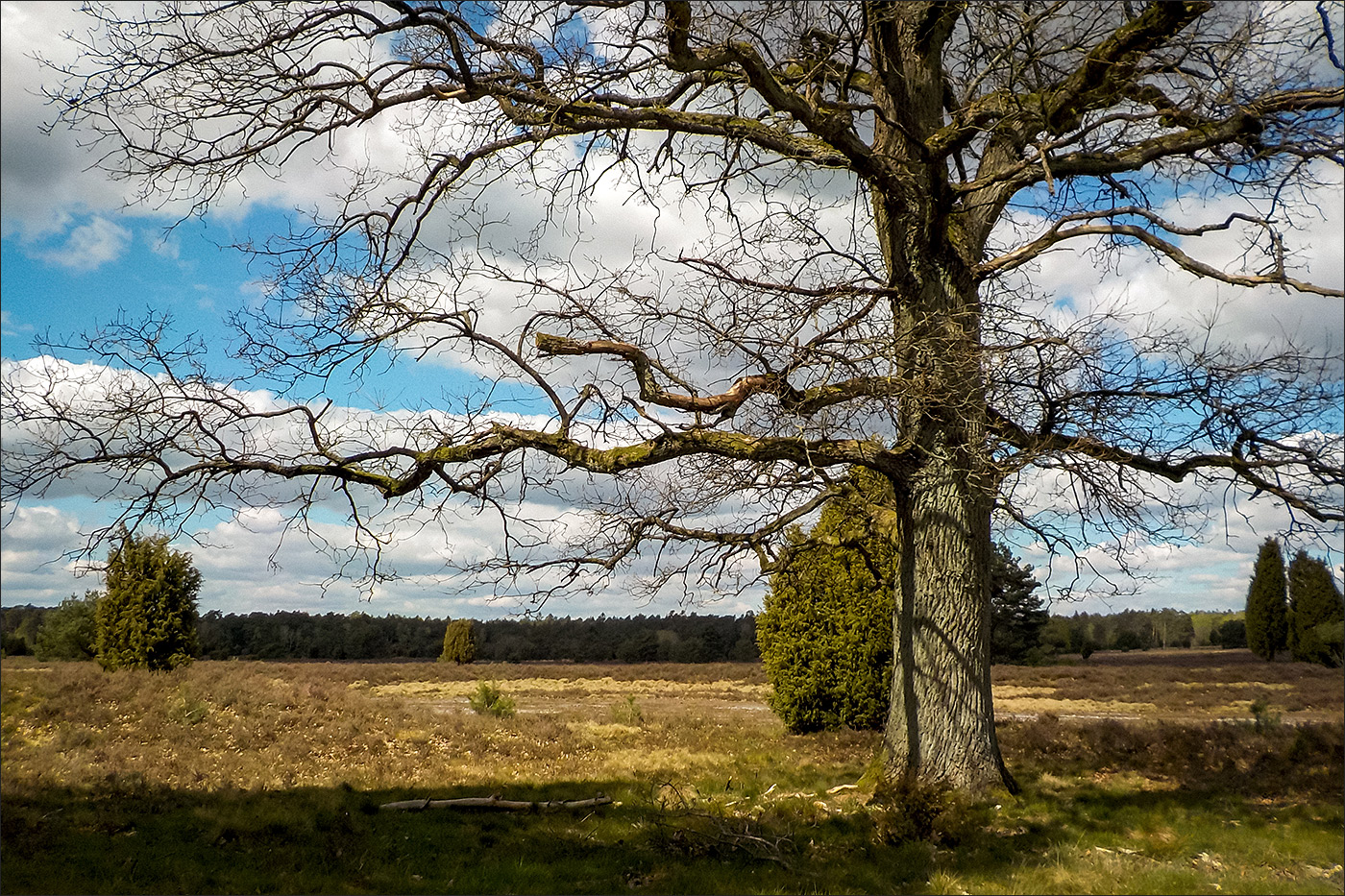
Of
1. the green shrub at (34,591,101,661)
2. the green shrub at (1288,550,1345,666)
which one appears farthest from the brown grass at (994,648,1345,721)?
the green shrub at (34,591,101,661)

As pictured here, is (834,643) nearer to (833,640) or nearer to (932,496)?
(833,640)

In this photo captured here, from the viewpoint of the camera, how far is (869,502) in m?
10.4

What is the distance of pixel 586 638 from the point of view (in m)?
60.8

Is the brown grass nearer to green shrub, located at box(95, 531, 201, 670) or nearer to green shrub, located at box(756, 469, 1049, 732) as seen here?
green shrub, located at box(756, 469, 1049, 732)

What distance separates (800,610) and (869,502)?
464cm

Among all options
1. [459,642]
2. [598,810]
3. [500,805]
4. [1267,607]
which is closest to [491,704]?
[500,805]

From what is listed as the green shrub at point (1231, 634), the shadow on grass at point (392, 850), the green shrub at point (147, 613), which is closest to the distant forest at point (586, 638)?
the green shrub at point (1231, 634)

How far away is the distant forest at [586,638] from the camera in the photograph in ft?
156

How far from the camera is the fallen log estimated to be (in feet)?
30.0

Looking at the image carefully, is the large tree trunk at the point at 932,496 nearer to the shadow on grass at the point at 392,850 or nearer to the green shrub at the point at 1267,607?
the shadow on grass at the point at 392,850

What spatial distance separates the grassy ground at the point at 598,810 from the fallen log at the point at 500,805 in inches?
7.1

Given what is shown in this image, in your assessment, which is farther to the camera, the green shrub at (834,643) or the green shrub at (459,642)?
the green shrub at (459,642)

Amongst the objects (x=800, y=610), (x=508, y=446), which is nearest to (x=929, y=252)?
(x=508, y=446)

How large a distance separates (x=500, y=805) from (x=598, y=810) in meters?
1.15
